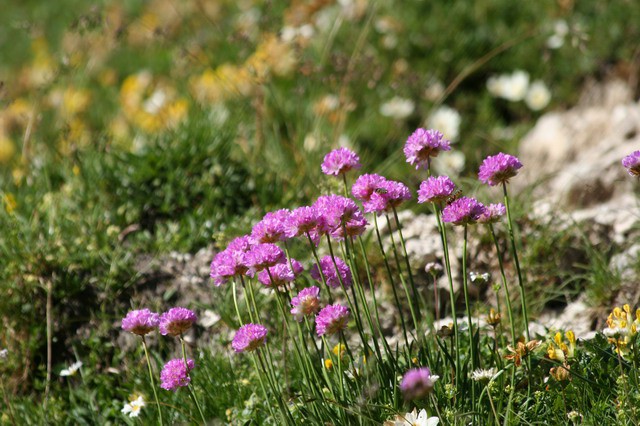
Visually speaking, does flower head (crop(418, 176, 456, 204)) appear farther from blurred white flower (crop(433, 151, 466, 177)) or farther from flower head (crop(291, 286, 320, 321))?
blurred white flower (crop(433, 151, 466, 177))

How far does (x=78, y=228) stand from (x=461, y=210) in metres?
2.21

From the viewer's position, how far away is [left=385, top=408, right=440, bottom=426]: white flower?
196 centimetres

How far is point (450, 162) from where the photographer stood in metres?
4.73

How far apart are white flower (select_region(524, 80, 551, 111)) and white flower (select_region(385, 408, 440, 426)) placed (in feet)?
12.1

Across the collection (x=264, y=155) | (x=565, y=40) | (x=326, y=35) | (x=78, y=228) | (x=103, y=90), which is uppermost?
(x=103, y=90)

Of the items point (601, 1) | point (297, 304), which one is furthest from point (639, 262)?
point (601, 1)

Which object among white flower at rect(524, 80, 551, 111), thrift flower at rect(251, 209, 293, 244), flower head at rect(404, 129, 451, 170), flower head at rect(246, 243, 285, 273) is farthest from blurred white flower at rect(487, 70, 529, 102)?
flower head at rect(246, 243, 285, 273)

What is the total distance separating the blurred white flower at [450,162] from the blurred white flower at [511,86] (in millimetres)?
750

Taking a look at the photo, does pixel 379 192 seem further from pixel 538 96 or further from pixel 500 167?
pixel 538 96

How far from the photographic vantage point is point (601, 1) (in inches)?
223

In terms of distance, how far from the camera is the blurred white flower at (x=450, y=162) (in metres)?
4.62

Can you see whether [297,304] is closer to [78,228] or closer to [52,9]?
[78,228]

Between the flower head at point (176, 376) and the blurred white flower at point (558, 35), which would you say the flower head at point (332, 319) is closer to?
the flower head at point (176, 376)

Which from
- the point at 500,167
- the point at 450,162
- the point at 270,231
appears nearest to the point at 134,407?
the point at 270,231
